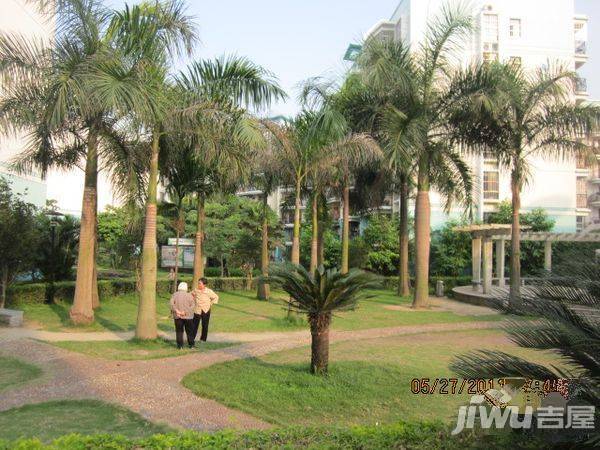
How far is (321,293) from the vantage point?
26.4 feet

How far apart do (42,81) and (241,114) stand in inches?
163

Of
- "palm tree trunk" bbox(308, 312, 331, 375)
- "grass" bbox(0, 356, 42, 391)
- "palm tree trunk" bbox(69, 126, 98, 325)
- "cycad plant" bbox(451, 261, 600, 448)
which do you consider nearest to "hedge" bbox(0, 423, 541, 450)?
"cycad plant" bbox(451, 261, 600, 448)

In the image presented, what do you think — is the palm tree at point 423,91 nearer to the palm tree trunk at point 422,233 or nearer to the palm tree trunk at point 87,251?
the palm tree trunk at point 422,233

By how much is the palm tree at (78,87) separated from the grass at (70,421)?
5.45 meters

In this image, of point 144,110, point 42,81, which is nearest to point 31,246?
point 42,81

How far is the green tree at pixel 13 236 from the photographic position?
48.2 feet

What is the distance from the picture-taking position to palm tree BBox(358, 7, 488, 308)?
16.8 meters

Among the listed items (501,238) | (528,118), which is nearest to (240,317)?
(528,118)

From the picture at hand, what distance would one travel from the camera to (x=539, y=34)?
1841 inches

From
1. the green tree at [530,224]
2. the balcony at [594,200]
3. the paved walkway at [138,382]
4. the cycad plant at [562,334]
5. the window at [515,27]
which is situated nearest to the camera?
the cycad plant at [562,334]

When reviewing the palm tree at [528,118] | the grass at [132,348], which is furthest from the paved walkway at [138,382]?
the palm tree at [528,118]

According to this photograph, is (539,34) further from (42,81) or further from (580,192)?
(42,81)

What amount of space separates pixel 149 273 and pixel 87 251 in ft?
7.26

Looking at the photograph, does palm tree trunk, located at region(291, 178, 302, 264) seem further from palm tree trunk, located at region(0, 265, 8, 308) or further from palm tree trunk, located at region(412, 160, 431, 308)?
palm tree trunk, located at region(0, 265, 8, 308)
